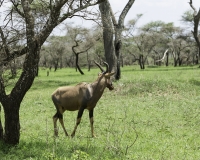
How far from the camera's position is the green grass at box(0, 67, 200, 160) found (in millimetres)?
7531

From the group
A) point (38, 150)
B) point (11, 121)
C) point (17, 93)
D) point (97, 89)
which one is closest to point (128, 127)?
point (97, 89)

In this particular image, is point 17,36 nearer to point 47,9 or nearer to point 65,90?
point 47,9

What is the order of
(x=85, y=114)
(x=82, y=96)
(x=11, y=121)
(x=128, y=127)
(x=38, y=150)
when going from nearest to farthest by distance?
1. (x=38, y=150)
2. (x=11, y=121)
3. (x=82, y=96)
4. (x=128, y=127)
5. (x=85, y=114)

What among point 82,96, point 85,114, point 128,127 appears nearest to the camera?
point 82,96

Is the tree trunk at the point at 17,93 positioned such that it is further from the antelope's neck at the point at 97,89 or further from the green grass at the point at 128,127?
the antelope's neck at the point at 97,89

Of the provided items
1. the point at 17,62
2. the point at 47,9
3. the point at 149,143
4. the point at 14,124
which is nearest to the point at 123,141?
the point at 149,143

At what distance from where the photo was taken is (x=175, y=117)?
40.9ft

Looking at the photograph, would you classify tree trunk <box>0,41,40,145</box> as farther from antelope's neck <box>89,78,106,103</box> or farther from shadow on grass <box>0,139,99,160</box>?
antelope's neck <box>89,78,106,103</box>

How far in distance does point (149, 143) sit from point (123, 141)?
28.6 inches

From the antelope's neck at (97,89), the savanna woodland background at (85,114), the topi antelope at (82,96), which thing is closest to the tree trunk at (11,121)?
the savanna woodland background at (85,114)

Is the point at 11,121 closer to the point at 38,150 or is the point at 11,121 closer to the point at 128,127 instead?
the point at 38,150

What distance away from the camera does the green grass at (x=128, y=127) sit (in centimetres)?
753

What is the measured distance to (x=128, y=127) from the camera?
35.4 ft

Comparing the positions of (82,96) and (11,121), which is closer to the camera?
(11,121)
